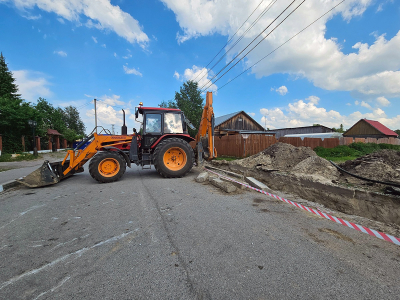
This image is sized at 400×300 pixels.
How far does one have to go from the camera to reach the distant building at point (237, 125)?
90.6 feet

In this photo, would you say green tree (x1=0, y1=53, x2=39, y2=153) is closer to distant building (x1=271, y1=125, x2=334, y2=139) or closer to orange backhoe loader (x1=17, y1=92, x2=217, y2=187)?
orange backhoe loader (x1=17, y1=92, x2=217, y2=187)

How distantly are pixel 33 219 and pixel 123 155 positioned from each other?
369cm

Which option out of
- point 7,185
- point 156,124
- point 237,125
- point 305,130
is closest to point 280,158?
point 156,124

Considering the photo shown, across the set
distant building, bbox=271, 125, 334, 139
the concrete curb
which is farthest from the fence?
distant building, bbox=271, 125, 334, 139

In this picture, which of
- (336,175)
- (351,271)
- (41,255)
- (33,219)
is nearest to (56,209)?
(33,219)

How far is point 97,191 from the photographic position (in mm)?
5508

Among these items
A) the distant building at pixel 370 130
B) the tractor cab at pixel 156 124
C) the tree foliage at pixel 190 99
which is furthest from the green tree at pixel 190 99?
the distant building at pixel 370 130

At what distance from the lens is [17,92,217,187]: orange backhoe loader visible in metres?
6.63

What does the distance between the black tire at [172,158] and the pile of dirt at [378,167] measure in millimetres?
4986

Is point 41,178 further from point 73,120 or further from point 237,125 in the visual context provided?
point 73,120

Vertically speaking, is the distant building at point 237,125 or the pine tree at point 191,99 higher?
the pine tree at point 191,99

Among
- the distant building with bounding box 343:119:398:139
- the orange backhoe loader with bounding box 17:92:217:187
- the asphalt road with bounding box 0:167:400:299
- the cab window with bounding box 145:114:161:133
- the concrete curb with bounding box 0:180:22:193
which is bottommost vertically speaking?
the asphalt road with bounding box 0:167:400:299

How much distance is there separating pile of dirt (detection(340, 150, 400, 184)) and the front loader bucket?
28.2 ft

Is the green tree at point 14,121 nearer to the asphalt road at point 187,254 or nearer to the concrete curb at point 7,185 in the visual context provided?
the concrete curb at point 7,185
